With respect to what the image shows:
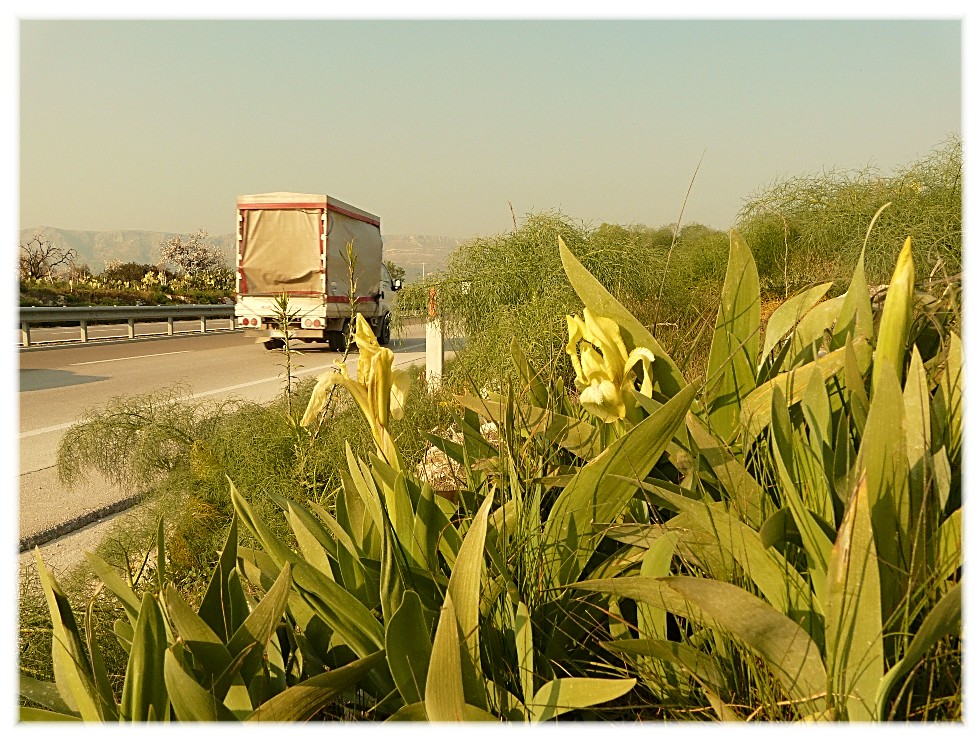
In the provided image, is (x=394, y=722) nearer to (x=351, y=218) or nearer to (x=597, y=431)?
(x=597, y=431)

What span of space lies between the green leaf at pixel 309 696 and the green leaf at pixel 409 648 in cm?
4

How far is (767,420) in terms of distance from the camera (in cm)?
179

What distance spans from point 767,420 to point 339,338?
13.6 metres

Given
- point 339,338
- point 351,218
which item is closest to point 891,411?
point 339,338

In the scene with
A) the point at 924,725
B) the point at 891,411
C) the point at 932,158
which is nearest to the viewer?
the point at 924,725

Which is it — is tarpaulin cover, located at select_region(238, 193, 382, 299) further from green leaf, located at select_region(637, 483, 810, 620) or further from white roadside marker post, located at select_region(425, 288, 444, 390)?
green leaf, located at select_region(637, 483, 810, 620)

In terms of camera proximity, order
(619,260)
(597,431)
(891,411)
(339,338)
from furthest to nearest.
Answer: (339,338) → (619,260) → (597,431) → (891,411)

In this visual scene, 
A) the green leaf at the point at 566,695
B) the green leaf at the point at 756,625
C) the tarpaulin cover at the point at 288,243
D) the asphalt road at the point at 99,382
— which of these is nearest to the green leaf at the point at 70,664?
the green leaf at the point at 566,695

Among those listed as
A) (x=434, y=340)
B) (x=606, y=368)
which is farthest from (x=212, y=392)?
(x=606, y=368)

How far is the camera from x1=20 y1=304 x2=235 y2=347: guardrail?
15.3 metres

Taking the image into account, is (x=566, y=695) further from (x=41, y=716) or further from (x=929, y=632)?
(x=41, y=716)

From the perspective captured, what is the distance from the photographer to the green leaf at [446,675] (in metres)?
A: 1.19

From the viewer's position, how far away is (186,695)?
1.17m

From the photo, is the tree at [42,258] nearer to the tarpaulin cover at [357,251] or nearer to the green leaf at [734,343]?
the tarpaulin cover at [357,251]
